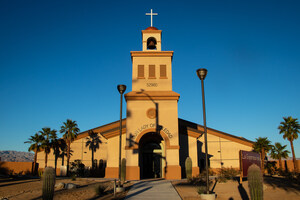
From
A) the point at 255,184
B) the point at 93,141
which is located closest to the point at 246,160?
the point at 255,184

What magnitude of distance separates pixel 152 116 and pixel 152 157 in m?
5.63

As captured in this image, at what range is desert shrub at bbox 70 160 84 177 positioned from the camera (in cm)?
3514

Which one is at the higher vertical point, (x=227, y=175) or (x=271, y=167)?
(x=227, y=175)

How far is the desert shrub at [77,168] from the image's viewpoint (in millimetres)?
35144

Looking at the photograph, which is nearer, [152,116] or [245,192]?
[245,192]

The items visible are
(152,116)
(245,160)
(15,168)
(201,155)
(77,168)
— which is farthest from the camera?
(15,168)

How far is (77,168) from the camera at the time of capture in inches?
1419

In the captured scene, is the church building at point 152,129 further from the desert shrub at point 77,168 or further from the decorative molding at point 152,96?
the desert shrub at point 77,168

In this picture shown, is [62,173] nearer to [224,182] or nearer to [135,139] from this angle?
[135,139]

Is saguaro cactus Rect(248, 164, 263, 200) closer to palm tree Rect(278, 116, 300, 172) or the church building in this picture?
the church building

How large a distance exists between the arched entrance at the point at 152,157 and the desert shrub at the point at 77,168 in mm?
10811

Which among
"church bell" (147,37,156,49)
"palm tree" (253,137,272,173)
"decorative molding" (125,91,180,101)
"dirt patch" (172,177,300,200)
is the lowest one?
"dirt patch" (172,177,300,200)

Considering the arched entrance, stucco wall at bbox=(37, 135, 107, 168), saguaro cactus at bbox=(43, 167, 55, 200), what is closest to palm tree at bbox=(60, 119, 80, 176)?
stucco wall at bbox=(37, 135, 107, 168)

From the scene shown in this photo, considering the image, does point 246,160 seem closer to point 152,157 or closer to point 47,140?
point 152,157
